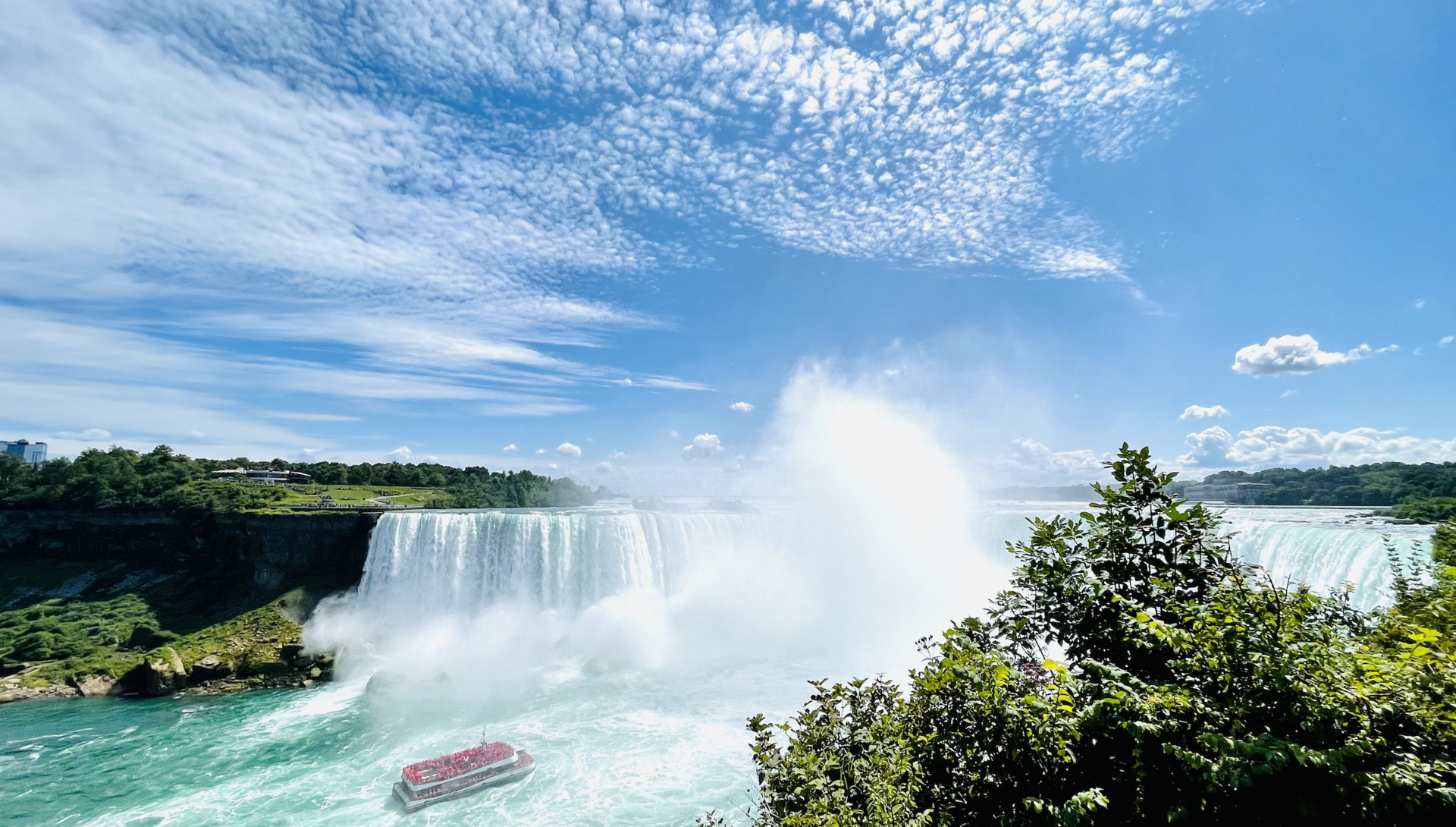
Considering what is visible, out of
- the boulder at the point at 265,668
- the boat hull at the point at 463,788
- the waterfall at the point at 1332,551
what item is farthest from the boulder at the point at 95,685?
the waterfall at the point at 1332,551

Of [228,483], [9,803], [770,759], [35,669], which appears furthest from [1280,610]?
[228,483]

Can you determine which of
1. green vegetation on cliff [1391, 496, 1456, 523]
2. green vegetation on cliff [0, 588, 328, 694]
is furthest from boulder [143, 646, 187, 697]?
green vegetation on cliff [1391, 496, 1456, 523]

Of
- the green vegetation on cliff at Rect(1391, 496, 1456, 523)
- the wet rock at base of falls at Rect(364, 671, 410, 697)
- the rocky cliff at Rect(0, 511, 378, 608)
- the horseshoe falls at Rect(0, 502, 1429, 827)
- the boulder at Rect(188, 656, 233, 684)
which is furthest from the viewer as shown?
the rocky cliff at Rect(0, 511, 378, 608)

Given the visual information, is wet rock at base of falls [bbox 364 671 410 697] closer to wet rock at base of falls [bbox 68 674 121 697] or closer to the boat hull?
the boat hull

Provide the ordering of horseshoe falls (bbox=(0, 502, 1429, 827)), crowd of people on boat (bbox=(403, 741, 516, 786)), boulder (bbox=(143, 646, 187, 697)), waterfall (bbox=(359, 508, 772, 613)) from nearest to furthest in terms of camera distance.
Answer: crowd of people on boat (bbox=(403, 741, 516, 786)) → horseshoe falls (bbox=(0, 502, 1429, 827)) → boulder (bbox=(143, 646, 187, 697)) → waterfall (bbox=(359, 508, 772, 613))

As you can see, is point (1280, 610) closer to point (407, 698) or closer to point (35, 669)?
point (407, 698)

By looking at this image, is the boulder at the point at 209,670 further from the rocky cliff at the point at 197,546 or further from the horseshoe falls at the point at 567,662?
the rocky cliff at the point at 197,546

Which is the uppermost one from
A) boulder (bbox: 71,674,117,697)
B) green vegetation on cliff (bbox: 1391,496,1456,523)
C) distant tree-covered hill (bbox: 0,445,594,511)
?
distant tree-covered hill (bbox: 0,445,594,511)
